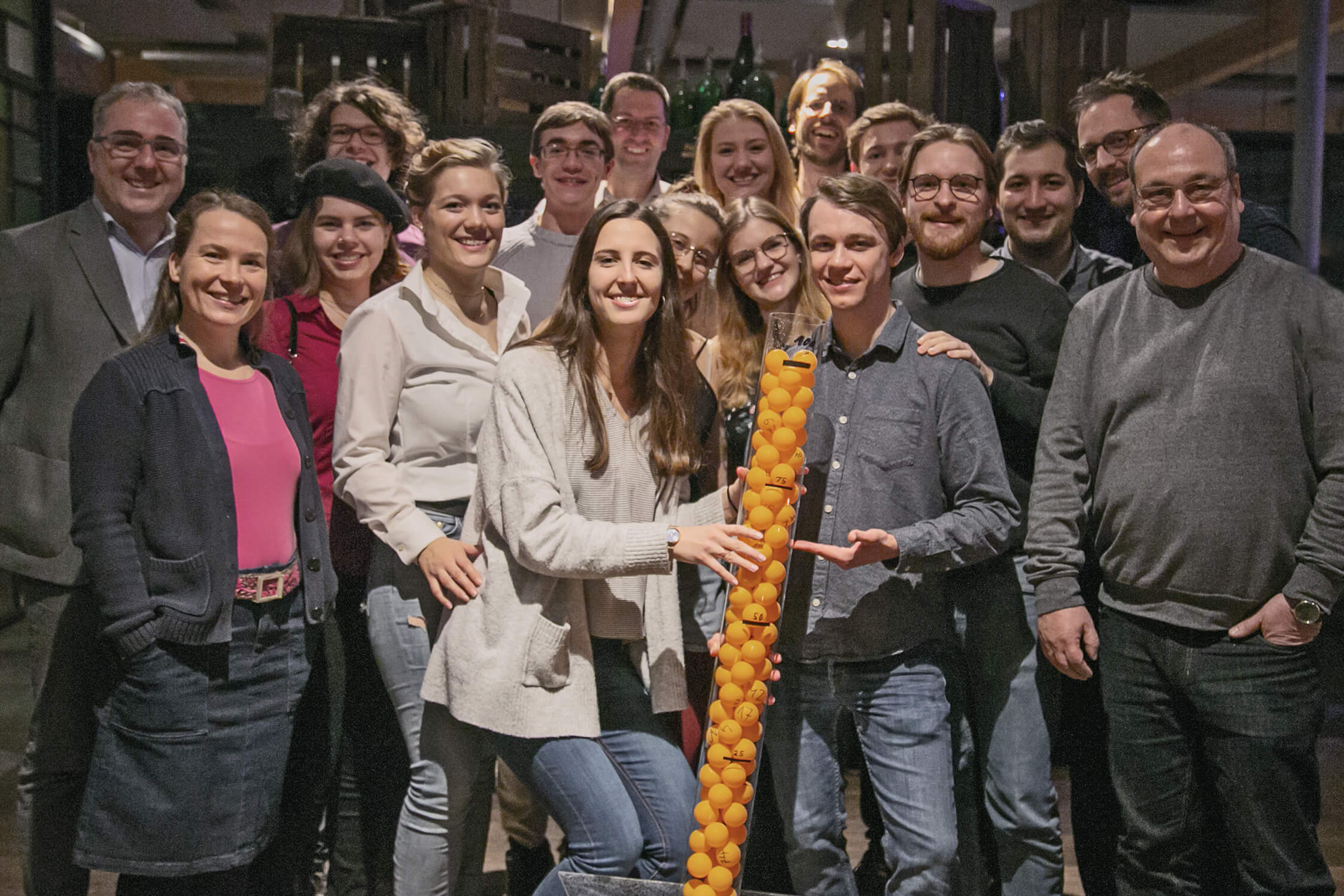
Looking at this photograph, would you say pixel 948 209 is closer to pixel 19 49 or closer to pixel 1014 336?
pixel 1014 336

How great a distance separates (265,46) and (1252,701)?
2.86 metres

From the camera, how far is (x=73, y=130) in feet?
9.29

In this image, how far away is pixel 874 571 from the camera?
2.21 meters

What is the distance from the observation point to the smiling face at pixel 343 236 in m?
2.70

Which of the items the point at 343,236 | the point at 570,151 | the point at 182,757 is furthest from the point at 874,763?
the point at 570,151

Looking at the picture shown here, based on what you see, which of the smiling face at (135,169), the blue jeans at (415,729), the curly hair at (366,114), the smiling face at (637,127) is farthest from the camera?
the smiling face at (637,127)

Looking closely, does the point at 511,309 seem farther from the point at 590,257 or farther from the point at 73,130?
the point at 73,130

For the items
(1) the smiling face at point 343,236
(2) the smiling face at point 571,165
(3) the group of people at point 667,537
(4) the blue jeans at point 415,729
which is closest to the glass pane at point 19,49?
(3) the group of people at point 667,537

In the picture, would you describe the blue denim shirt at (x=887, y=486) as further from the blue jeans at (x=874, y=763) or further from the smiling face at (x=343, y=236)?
the smiling face at (x=343, y=236)

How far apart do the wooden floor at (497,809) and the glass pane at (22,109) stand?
119 cm

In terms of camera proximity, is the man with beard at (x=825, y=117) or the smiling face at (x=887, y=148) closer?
the smiling face at (x=887, y=148)

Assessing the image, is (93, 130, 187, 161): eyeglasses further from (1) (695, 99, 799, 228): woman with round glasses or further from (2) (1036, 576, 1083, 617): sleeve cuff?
(2) (1036, 576, 1083, 617): sleeve cuff

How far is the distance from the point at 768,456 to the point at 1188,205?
0.86m

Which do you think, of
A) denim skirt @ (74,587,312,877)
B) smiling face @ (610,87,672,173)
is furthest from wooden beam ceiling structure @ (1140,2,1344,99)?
denim skirt @ (74,587,312,877)
